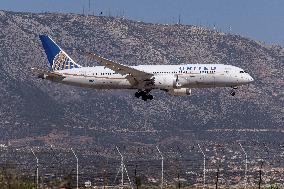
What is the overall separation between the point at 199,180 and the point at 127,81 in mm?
30855

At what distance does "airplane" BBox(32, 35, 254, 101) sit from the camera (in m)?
106

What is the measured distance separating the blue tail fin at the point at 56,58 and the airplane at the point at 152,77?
722 centimetres

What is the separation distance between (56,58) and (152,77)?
3350cm

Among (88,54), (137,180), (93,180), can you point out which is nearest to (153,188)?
(93,180)

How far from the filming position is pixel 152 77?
360ft

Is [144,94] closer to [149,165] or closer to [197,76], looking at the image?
[197,76]

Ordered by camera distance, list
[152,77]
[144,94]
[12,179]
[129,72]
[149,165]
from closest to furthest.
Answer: [12,179]
[149,165]
[152,77]
[129,72]
[144,94]

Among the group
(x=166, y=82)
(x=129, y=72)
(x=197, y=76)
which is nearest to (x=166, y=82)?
(x=166, y=82)

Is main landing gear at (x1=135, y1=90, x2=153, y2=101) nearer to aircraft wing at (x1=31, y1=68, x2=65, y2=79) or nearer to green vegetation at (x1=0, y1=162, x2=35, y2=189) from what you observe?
aircraft wing at (x1=31, y1=68, x2=65, y2=79)

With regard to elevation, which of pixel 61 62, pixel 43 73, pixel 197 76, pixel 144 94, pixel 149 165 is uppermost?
pixel 61 62

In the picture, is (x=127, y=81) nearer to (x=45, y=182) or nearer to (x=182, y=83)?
(x=182, y=83)

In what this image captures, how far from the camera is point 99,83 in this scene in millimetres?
117062

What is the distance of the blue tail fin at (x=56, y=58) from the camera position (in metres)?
133

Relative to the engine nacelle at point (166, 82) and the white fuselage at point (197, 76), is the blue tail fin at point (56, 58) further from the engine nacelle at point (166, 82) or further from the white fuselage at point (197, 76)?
the engine nacelle at point (166, 82)
